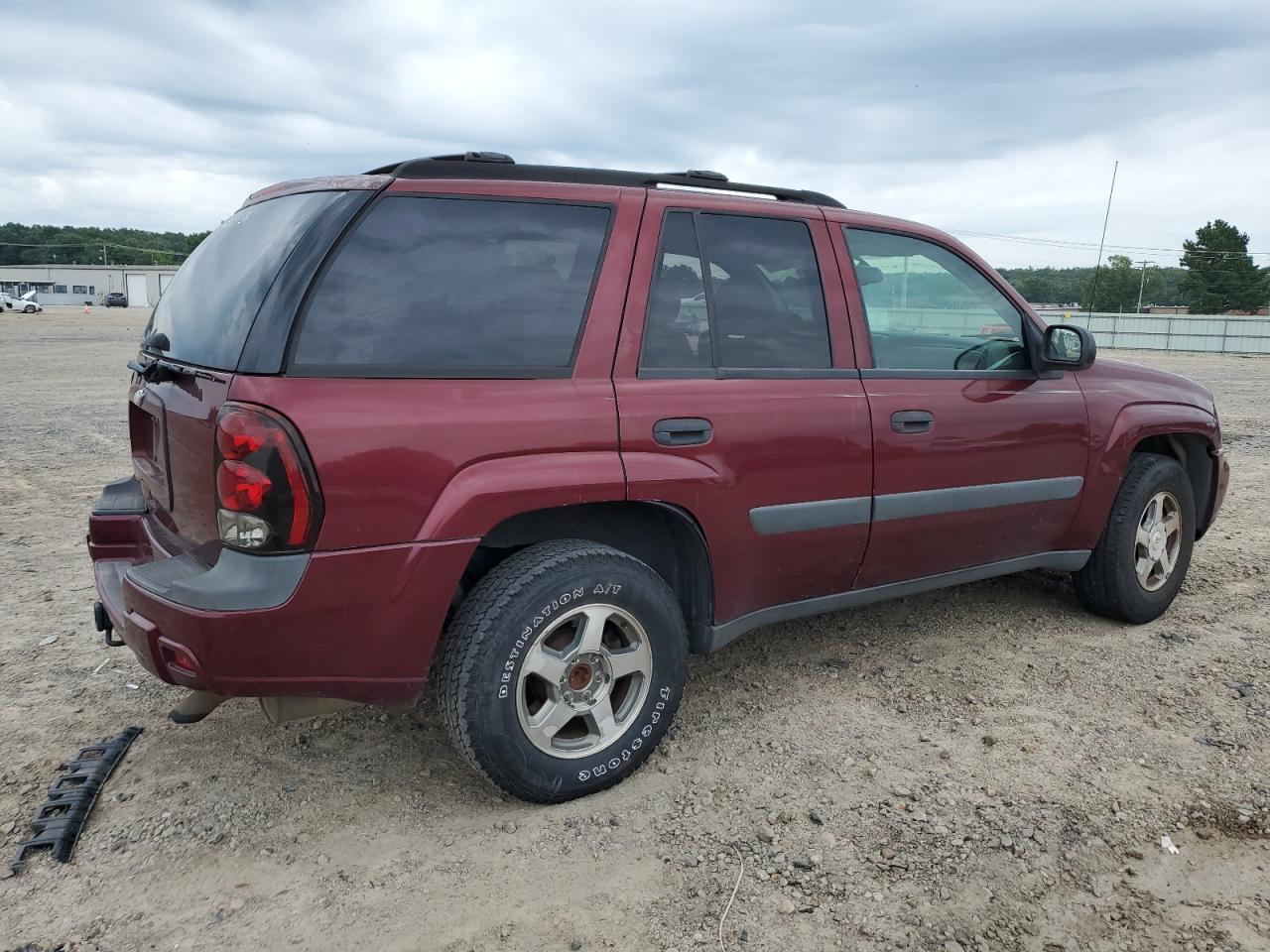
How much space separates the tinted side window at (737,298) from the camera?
303 cm

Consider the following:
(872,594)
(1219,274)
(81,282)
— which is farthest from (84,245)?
(872,594)

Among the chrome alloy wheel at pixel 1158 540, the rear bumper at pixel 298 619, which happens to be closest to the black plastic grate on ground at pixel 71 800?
the rear bumper at pixel 298 619

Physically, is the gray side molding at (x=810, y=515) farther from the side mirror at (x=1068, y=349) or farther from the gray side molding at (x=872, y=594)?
the side mirror at (x=1068, y=349)

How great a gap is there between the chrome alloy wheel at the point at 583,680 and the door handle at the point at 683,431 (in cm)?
53

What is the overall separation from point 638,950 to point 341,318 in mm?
1738

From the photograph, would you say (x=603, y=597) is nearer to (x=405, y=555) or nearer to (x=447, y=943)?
(x=405, y=555)

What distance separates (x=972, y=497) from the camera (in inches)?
145

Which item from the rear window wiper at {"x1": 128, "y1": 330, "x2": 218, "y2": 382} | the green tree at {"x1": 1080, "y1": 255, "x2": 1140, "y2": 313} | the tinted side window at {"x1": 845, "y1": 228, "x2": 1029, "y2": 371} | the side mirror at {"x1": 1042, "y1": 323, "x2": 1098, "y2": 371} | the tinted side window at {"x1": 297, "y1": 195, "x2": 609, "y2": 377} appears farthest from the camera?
the green tree at {"x1": 1080, "y1": 255, "x2": 1140, "y2": 313}

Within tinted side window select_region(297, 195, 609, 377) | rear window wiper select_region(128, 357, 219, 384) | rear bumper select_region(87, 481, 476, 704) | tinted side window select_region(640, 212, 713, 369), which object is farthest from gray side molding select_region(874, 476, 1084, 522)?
rear window wiper select_region(128, 357, 219, 384)

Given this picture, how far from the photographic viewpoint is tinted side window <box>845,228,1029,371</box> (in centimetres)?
353

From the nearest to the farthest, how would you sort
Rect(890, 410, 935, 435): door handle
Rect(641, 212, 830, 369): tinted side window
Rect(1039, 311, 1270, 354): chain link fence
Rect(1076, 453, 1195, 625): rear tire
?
Rect(641, 212, 830, 369): tinted side window, Rect(890, 410, 935, 435): door handle, Rect(1076, 453, 1195, 625): rear tire, Rect(1039, 311, 1270, 354): chain link fence

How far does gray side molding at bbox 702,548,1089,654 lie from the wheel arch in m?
0.10

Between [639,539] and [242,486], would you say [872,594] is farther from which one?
[242,486]

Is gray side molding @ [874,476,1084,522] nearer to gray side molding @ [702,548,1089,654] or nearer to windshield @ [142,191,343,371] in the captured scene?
gray side molding @ [702,548,1089,654]
